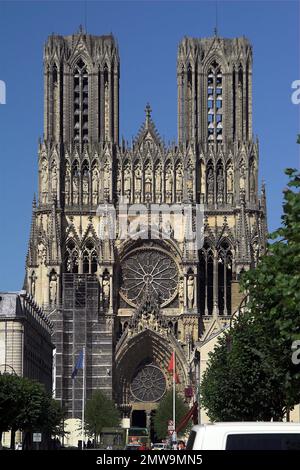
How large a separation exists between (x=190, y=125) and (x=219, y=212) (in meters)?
9.09

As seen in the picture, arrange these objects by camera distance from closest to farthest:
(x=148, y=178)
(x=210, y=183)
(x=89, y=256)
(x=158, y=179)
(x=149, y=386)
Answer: (x=89, y=256), (x=210, y=183), (x=149, y=386), (x=158, y=179), (x=148, y=178)

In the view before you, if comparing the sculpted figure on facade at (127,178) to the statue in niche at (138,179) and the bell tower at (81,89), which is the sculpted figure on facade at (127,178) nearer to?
the statue in niche at (138,179)

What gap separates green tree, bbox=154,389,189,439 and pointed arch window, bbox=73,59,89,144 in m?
26.6

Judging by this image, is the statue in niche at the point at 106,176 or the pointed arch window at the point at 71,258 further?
the statue in niche at the point at 106,176

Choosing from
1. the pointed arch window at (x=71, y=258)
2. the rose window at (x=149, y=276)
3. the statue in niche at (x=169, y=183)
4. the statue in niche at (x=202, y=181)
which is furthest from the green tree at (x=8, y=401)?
the statue in niche at (x=169, y=183)

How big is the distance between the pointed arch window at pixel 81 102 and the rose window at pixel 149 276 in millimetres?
12489

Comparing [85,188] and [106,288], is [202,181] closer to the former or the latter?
[85,188]

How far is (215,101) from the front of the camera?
139 m

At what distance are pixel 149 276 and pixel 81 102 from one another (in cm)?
1822

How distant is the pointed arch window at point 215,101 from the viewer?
138375 millimetres

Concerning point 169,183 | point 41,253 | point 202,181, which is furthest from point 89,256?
point 202,181

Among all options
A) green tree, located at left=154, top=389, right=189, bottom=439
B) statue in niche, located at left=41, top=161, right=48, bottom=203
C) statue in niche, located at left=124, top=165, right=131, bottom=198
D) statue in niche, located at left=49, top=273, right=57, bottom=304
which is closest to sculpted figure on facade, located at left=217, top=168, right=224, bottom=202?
statue in niche, located at left=124, top=165, right=131, bottom=198

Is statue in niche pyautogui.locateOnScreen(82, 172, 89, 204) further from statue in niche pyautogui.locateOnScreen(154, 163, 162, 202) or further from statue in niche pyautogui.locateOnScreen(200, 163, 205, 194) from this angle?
statue in niche pyautogui.locateOnScreen(200, 163, 205, 194)
